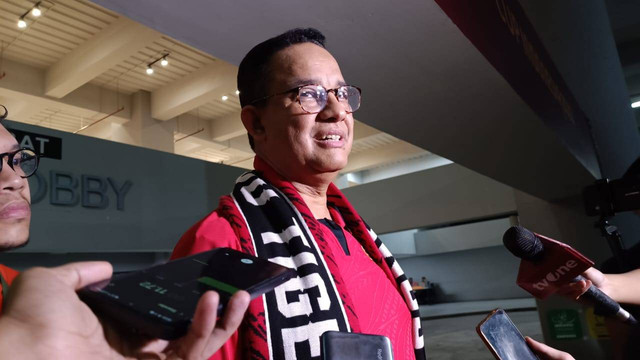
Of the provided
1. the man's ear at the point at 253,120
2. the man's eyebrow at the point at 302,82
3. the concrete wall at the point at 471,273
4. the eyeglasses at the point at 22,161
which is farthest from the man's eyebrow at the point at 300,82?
the concrete wall at the point at 471,273

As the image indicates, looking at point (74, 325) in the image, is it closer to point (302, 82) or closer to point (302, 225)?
point (302, 225)

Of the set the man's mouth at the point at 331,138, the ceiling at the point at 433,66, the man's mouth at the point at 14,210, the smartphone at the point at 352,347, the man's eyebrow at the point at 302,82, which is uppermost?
Answer: the ceiling at the point at 433,66

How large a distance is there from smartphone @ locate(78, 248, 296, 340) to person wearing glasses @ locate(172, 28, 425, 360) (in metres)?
0.33

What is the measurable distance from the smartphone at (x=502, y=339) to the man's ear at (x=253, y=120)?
2.26 ft

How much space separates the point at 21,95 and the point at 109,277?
8.76 meters

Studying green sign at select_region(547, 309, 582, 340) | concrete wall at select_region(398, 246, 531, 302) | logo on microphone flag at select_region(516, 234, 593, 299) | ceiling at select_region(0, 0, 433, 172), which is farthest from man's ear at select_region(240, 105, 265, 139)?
concrete wall at select_region(398, 246, 531, 302)

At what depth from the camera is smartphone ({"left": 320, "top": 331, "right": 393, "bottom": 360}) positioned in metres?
0.52

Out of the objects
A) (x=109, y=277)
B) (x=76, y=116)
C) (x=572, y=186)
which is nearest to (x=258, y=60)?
(x=109, y=277)

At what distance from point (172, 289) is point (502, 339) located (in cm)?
62

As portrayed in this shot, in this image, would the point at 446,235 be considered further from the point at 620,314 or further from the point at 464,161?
the point at 620,314

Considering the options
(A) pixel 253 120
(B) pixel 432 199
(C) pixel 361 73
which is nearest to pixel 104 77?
(B) pixel 432 199

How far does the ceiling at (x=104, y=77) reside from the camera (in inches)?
273

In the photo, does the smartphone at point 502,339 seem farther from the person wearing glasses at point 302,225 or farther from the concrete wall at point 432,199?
the concrete wall at point 432,199

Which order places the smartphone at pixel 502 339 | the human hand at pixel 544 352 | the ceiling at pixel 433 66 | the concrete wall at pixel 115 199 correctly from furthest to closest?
the concrete wall at pixel 115 199, the ceiling at pixel 433 66, the human hand at pixel 544 352, the smartphone at pixel 502 339
